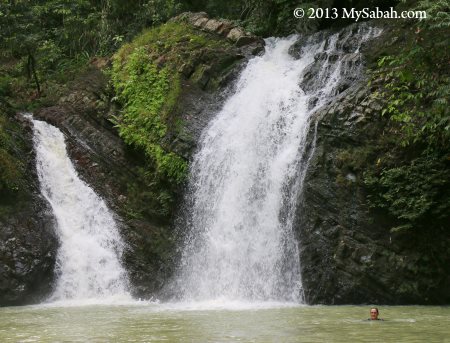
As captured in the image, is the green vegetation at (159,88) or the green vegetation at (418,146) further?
the green vegetation at (159,88)

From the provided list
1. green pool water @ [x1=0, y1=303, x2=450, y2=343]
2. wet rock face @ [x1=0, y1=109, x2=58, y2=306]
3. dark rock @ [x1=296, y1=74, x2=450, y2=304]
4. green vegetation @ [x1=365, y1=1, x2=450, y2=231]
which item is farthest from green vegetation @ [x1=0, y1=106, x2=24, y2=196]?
green vegetation @ [x1=365, y1=1, x2=450, y2=231]

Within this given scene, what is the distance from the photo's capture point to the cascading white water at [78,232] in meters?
15.0

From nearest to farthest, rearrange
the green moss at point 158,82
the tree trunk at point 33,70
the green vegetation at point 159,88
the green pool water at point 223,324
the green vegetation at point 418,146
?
the green pool water at point 223,324, the green vegetation at point 418,146, the green vegetation at point 159,88, the green moss at point 158,82, the tree trunk at point 33,70

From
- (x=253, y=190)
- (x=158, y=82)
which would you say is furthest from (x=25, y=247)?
(x=158, y=82)

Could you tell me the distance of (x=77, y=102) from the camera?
1917cm

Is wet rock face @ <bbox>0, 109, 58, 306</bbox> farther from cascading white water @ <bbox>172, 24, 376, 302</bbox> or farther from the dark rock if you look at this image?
the dark rock

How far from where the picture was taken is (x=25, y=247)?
14812 mm

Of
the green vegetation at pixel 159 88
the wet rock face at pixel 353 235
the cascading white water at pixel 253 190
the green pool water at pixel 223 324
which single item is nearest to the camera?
the green pool water at pixel 223 324

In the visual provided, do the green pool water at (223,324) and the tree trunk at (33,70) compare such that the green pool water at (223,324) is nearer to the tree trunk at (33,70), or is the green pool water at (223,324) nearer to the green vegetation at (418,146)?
the green vegetation at (418,146)

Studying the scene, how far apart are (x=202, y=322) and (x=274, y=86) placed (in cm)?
929

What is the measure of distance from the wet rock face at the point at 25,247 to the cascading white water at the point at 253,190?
10.7 ft

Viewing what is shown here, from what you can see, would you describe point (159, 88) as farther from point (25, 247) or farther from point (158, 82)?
point (25, 247)

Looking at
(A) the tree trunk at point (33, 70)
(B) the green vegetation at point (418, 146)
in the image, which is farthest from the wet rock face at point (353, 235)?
(A) the tree trunk at point (33, 70)

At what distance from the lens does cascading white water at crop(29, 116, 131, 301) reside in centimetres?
1495
